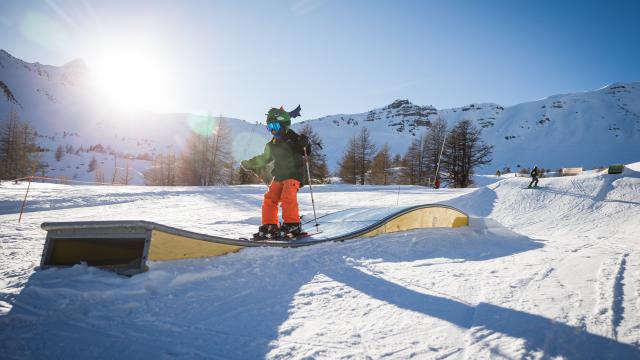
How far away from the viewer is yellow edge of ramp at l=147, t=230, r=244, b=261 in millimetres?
2998

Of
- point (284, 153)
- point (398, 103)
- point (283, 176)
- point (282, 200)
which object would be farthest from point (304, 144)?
point (398, 103)

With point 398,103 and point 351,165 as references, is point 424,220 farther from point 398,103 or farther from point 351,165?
point 398,103

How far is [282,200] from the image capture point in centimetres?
473

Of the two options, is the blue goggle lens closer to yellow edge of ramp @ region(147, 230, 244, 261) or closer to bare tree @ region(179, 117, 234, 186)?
yellow edge of ramp @ region(147, 230, 244, 261)

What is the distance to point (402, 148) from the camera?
82000 millimetres

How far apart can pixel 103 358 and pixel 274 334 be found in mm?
917

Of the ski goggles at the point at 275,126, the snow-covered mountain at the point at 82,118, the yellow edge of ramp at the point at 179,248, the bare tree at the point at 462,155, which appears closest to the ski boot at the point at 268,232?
the yellow edge of ramp at the point at 179,248

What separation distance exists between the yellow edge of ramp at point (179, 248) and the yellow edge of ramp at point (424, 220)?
96.6 inches

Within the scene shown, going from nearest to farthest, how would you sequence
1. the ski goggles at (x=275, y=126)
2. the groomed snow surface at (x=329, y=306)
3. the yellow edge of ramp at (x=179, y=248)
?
the groomed snow surface at (x=329, y=306), the yellow edge of ramp at (x=179, y=248), the ski goggles at (x=275, y=126)

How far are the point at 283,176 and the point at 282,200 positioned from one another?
0.38 meters

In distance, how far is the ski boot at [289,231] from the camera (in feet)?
15.6

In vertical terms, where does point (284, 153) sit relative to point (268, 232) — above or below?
above

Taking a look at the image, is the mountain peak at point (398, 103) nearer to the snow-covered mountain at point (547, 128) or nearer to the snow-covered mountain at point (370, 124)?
the snow-covered mountain at point (370, 124)

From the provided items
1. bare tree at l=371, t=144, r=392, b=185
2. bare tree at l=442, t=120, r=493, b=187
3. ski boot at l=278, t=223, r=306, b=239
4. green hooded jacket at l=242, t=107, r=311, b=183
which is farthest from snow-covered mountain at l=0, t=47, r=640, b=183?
ski boot at l=278, t=223, r=306, b=239
